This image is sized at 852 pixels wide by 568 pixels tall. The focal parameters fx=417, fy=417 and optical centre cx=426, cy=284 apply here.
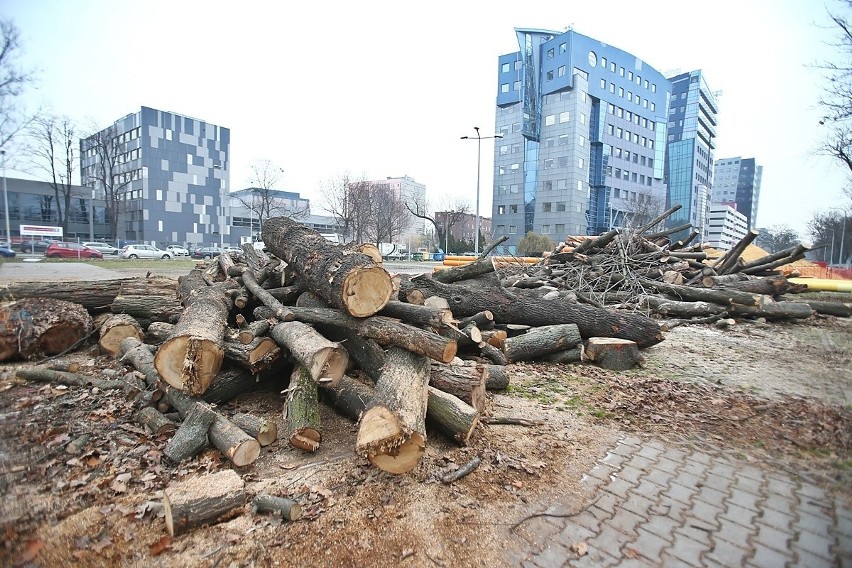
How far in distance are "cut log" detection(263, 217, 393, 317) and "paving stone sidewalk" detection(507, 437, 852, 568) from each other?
7.54 ft

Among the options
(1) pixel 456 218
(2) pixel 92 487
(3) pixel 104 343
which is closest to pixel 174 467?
(2) pixel 92 487

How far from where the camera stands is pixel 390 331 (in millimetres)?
3783

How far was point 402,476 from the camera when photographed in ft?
9.70

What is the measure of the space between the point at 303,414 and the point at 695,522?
9.10 ft

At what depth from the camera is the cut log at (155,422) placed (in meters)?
3.50

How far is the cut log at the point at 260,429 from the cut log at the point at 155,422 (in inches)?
21.7

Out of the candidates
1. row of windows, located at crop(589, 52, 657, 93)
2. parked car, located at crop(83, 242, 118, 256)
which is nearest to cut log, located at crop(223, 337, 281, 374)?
parked car, located at crop(83, 242, 118, 256)

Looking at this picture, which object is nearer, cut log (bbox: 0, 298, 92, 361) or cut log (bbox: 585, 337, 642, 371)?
cut log (bbox: 0, 298, 92, 361)

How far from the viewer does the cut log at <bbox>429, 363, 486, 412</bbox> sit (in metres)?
3.86

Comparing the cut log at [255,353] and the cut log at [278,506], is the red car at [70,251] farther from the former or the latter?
the cut log at [278,506]

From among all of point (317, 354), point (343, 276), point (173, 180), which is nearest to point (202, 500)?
point (317, 354)

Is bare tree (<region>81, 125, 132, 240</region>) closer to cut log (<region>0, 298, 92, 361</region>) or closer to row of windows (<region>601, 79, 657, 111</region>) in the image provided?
cut log (<region>0, 298, 92, 361</region>)

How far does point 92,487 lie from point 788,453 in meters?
4.58

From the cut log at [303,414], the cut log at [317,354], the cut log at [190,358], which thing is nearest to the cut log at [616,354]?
the cut log at [317,354]
